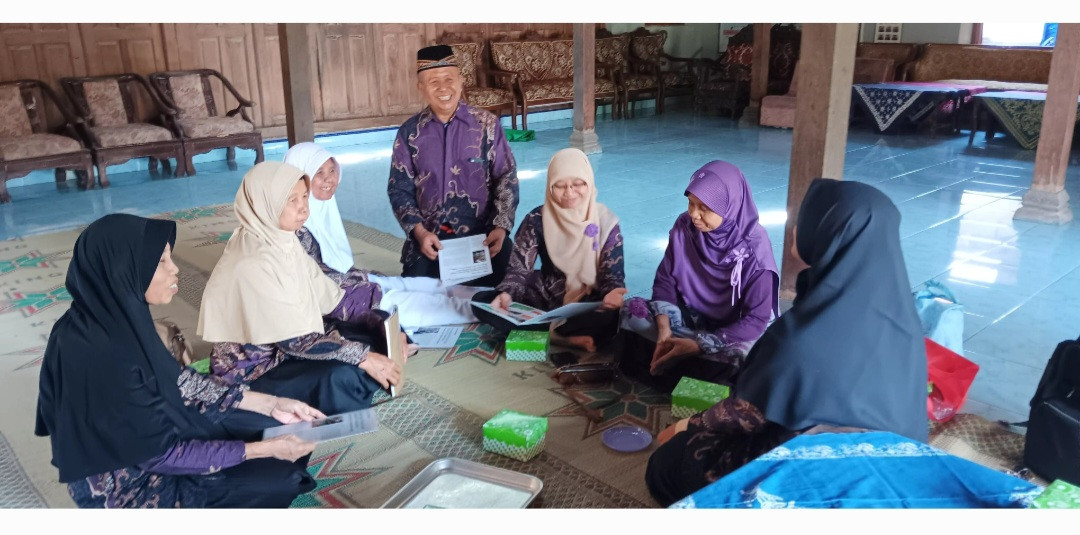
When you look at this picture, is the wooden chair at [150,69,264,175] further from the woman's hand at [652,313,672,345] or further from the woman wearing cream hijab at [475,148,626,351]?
the woman's hand at [652,313,672,345]

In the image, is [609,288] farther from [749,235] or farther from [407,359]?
[407,359]

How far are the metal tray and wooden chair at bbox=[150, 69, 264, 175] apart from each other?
A: 6.04 metres

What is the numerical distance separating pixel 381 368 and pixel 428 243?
3.28 feet

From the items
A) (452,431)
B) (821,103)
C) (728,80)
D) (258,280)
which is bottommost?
(452,431)

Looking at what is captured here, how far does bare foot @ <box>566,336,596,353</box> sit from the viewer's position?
340 cm

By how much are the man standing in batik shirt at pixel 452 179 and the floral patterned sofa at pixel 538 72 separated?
588cm

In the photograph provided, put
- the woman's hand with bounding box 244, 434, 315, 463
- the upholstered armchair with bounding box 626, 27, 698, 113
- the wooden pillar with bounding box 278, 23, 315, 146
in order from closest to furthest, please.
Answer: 1. the woman's hand with bounding box 244, 434, 315, 463
2. the wooden pillar with bounding box 278, 23, 315, 146
3. the upholstered armchair with bounding box 626, 27, 698, 113

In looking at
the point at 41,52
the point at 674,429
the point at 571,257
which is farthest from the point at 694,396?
the point at 41,52

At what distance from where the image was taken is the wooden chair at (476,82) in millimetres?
9516

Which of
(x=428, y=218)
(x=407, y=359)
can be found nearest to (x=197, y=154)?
(x=428, y=218)

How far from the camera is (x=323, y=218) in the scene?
3529mm

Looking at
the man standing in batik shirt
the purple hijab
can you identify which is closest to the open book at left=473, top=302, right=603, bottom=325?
the purple hijab

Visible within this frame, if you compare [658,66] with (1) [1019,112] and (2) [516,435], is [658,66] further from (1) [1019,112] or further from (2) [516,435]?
(2) [516,435]

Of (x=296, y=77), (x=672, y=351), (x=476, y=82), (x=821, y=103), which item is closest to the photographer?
(x=672, y=351)
